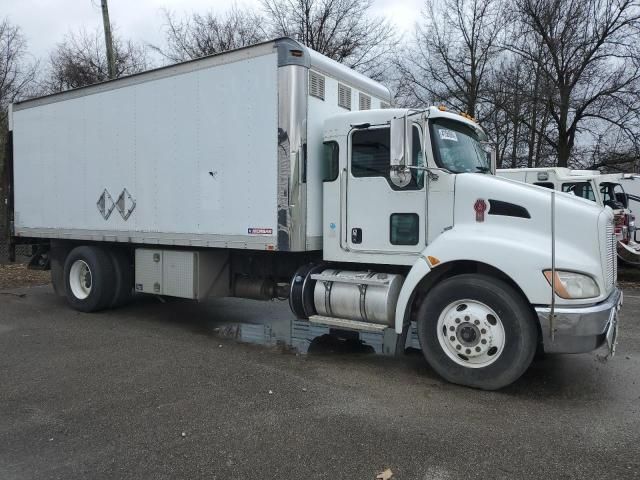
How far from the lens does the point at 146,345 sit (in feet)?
22.3

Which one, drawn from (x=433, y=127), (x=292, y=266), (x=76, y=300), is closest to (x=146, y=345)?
(x=292, y=266)

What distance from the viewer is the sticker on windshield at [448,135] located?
18.9ft

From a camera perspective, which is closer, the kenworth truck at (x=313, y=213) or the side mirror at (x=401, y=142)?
the kenworth truck at (x=313, y=213)

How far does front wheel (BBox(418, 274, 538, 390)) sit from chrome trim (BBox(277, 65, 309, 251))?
1807 mm

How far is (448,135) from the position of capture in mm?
5859

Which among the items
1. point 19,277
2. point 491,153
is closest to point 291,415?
point 491,153

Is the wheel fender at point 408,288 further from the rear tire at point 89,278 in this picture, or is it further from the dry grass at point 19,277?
the dry grass at point 19,277

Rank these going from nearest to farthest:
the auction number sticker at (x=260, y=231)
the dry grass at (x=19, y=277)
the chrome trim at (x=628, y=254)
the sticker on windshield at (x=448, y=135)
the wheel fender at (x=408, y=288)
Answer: the wheel fender at (x=408, y=288) → the sticker on windshield at (x=448, y=135) → the auction number sticker at (x=260, y=231) → the dry grass at (x=19, y=277) → the chrome trim at (x=628, y=254)

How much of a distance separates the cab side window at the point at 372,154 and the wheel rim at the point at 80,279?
5.18 metres

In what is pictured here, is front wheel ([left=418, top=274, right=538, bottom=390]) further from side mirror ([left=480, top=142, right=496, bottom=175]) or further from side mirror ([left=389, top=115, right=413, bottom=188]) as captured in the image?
side mirror ([left=480, top=142, right=496, bottom=175])

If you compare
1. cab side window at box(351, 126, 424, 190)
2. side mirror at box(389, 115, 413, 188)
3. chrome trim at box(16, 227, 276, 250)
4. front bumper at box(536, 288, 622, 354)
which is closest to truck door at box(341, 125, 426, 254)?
cab side window at box(351, 126, 424, 190)

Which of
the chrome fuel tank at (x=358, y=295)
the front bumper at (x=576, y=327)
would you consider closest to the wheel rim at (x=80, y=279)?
the chrome fuel tank at (x=358, y=295)

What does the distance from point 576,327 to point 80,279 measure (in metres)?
7.53

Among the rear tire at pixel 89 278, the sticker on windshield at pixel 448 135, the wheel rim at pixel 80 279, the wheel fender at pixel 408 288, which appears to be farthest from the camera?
the wheel rim at pixel 80 279
